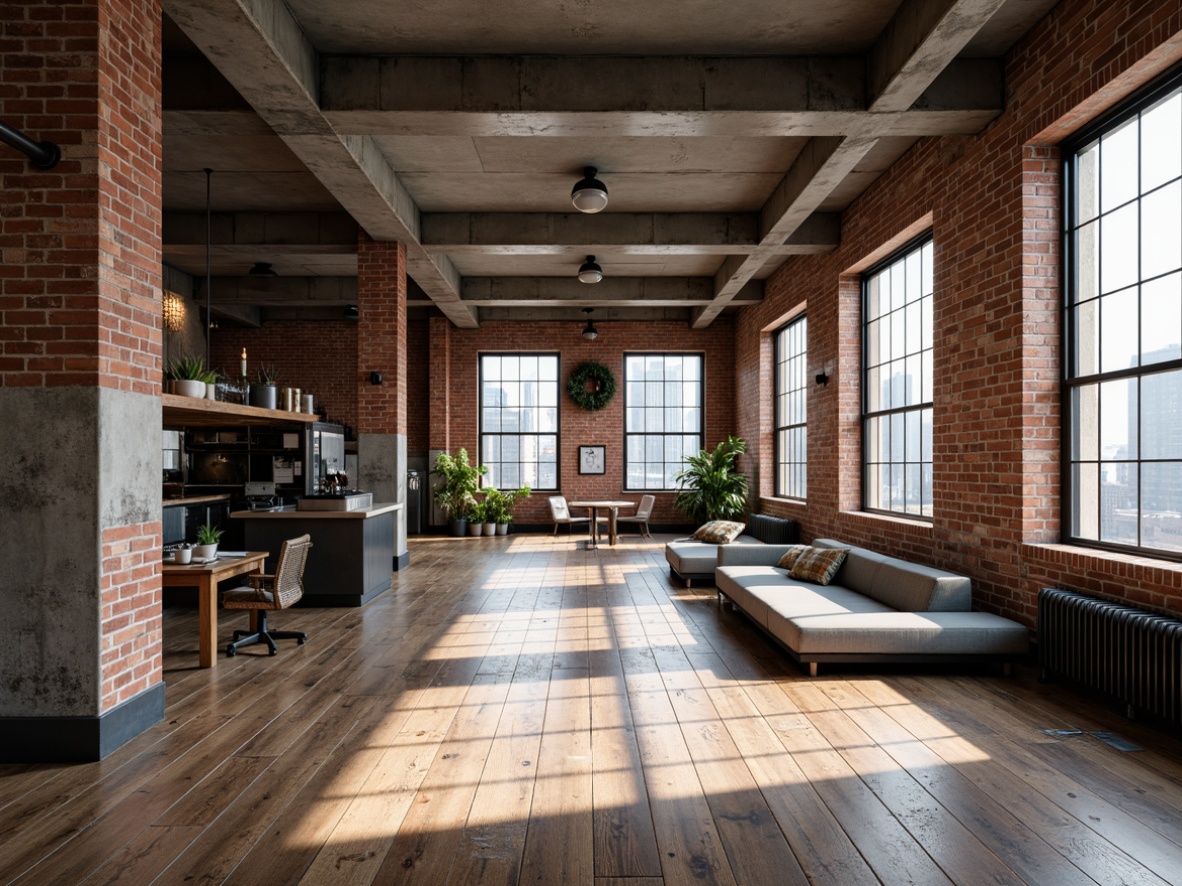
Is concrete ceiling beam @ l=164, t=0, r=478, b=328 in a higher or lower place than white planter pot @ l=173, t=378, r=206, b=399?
higher

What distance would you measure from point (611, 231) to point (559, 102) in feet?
10.9

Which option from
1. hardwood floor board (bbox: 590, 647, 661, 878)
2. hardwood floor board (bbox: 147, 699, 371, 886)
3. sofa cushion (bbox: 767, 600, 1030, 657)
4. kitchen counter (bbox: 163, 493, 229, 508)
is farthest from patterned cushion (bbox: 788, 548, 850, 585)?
kitchen counter (bbox: 163, 493, 229, 508)

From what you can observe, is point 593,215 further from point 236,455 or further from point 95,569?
point 95,569

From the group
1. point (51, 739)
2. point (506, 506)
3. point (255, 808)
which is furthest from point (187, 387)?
point (506, 506)

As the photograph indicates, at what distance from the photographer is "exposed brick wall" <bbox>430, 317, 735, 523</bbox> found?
13422mm

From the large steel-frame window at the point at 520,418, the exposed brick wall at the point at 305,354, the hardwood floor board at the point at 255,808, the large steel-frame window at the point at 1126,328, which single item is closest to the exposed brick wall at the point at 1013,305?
the large steel-frame window at the point at 1126,328

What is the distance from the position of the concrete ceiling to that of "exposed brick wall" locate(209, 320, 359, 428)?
5.71 metres

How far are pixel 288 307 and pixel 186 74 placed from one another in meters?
8.67

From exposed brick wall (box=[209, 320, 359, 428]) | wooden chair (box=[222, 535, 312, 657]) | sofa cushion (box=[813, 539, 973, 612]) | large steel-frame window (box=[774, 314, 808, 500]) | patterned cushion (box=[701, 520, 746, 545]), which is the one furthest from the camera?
exposed brick wall (box=[209, 320, 359, 428])

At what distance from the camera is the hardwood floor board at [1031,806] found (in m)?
2.34

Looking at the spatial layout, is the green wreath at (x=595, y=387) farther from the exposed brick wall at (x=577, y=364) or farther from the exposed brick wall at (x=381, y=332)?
the exposed brick wall at (x=381, y=332)

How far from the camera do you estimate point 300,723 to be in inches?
146

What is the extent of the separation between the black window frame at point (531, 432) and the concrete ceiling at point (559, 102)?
5.39 metres

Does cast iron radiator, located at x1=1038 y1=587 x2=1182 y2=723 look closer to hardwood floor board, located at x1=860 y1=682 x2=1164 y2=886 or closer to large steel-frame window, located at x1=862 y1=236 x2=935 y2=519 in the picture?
hardwood floor board, located at x1=860 y1=682 x2=1164 y2=886
